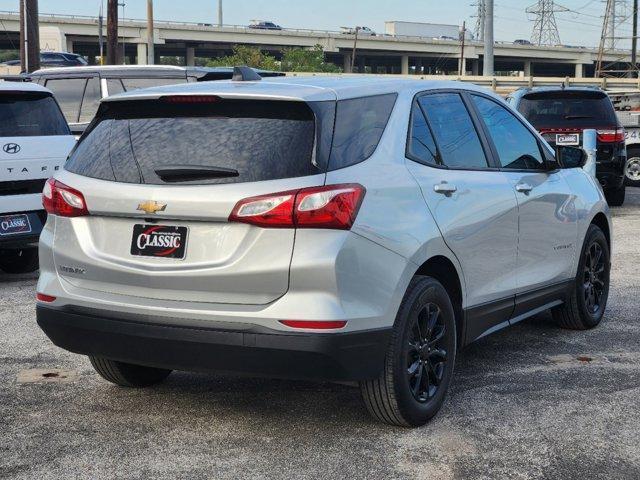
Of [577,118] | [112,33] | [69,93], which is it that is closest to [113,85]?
[69,93]

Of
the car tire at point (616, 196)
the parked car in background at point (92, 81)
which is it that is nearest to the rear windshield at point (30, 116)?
the parked car in background at point (92, 81)

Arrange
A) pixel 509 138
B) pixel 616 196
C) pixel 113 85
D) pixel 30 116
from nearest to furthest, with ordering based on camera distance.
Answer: pixel 509 138
pixel 30 116
pixel 113 85
pixel 616 196

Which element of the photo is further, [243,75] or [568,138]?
[568,138]

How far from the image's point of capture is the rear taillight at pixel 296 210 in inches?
166

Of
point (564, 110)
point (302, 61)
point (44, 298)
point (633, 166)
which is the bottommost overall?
point (633, 166)

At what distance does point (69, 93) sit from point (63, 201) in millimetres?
11986

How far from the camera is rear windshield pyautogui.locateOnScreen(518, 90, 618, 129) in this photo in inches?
585

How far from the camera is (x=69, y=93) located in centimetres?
1623

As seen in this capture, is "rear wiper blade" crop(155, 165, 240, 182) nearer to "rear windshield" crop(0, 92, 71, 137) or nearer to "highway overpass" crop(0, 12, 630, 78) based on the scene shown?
"rear windshield" crop(0, 92, 71, 137)

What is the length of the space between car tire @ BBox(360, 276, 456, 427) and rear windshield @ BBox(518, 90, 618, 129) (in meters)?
10.2

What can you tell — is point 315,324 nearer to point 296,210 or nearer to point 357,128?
point 296,210

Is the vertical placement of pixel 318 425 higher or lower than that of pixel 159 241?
lower

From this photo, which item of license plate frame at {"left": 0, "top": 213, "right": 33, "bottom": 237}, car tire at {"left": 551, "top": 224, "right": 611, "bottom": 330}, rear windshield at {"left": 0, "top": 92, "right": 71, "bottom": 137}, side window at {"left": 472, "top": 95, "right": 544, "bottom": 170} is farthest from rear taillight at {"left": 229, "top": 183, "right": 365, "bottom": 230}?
rear windshield at {"left": 0, "top": 92, "right": 71, "bottom": 137}

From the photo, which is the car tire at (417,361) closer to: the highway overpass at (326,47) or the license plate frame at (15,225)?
the license plate frame at (15,225)
